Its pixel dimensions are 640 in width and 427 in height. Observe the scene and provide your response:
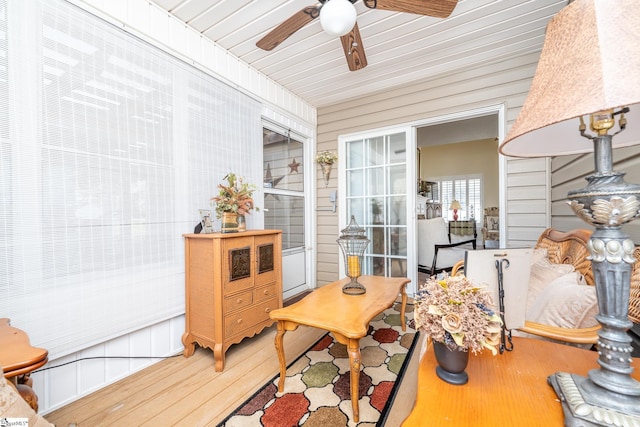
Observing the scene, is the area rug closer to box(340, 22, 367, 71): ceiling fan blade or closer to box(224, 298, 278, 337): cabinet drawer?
box(224, 298, 278, 337): cabinet drawer

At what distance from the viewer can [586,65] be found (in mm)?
508

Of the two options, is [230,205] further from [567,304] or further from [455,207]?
[455,207]

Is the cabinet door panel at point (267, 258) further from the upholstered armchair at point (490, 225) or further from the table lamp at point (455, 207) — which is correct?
the table lamp at point (455, 207)

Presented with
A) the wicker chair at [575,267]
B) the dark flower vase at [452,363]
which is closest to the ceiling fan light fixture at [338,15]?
the wicker chair at [575,267]

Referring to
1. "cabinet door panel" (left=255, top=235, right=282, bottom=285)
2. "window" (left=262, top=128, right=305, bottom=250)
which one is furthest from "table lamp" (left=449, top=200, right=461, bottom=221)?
"cabinet door panel" (left=255, top=235, right=282, bottom=285)

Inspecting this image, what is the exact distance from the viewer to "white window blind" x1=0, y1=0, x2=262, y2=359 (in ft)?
4.53

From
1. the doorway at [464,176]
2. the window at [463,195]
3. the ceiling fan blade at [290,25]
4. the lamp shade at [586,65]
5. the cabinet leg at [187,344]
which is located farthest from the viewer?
the window at [463,195]

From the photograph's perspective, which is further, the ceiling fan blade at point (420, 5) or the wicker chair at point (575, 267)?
the ceiling fan blade at point (420, 5)

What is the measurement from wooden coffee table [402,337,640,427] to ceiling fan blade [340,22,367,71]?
77.3 inches

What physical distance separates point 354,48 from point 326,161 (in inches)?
71.5

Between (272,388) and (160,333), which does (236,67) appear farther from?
(272,388)

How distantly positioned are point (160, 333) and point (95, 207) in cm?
106

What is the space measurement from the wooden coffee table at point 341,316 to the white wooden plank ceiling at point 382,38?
2.21 metres

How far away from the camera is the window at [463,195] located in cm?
700
